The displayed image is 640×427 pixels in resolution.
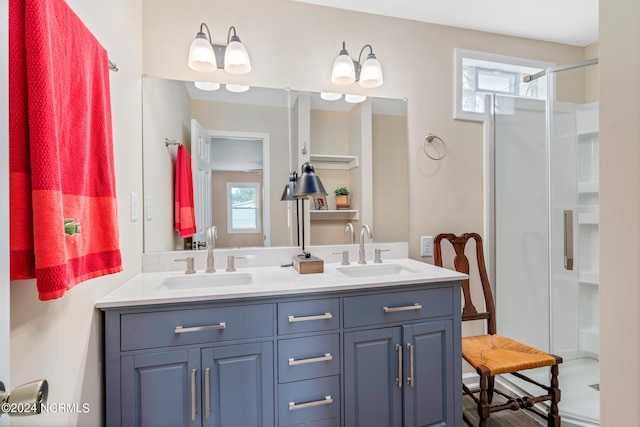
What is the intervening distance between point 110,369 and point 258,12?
6.50ft

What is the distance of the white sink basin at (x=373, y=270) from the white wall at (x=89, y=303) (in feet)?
3.76

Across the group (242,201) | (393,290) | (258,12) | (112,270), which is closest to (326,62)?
(258,12)

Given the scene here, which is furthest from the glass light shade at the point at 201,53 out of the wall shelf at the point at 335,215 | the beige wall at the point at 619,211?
the beige wall at the point at 619,211

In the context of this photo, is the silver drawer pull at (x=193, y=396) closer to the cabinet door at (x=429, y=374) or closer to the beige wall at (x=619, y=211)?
the cabinet door at (x=429, y=374)

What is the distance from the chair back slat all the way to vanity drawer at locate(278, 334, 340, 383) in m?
1.04

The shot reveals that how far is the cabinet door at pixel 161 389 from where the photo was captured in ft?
3.85

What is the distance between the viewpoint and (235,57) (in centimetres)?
176

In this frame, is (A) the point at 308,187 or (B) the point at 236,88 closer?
(A) the point at 308,187

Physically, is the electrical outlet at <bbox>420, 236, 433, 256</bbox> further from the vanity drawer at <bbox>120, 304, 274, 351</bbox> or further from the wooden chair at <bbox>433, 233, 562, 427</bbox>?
the vanity drawer at <bbox>120, 304, 274, 351</bbox>

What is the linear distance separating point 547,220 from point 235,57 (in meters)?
2.26

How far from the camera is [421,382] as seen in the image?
151 centimetres

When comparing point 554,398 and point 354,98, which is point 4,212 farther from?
point 554,398

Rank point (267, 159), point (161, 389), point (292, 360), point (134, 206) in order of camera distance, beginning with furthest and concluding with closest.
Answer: point (267, 159) → point (134, 206) → point (292, 360) → point (161, 389)

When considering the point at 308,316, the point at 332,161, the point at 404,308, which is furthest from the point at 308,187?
the point at 404,308
